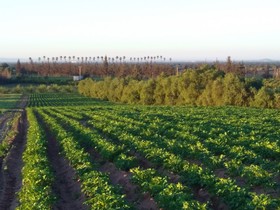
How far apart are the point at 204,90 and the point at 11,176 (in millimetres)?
46698

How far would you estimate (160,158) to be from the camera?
17.6m

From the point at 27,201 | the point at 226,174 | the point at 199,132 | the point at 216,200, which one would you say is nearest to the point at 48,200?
the point at 27,201

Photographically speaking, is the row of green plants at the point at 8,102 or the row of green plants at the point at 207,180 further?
the row of green plants at the point at 8,102

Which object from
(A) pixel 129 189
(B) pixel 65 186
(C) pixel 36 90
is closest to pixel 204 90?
(B) pixel 65 186

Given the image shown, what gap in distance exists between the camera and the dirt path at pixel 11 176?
15.6 meters

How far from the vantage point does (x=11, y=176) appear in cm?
1958

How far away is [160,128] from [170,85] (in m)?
42.0

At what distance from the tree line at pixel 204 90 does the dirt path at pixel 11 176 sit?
35.7 m

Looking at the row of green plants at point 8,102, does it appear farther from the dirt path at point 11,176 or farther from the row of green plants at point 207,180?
the row of green plants at point 207,180

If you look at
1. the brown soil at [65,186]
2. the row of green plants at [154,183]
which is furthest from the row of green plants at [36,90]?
the brown soil at [65,186]

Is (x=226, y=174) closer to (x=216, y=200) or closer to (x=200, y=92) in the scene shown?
(x=216, y=200)

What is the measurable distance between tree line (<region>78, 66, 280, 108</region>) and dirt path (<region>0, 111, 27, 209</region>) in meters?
35.7

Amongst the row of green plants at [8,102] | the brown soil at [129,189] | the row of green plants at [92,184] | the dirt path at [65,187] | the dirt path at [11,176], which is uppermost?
the row of green plants at [92,184]

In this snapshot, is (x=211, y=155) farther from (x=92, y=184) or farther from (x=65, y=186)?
(x=65, y=186)
